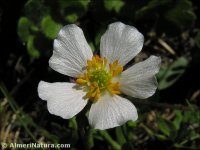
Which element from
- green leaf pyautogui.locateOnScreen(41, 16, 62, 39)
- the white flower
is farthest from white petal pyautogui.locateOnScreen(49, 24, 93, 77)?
green leaf pyautogui.locateOnScreen(41, 16, 62, 39)

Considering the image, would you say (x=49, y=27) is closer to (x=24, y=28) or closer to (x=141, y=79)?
(x=24, y=28)

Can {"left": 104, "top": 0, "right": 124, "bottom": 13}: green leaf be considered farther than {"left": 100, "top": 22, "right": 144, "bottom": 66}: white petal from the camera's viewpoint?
Yes

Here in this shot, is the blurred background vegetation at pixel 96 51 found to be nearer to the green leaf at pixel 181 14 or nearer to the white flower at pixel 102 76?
the green leaf at pixel 181 14

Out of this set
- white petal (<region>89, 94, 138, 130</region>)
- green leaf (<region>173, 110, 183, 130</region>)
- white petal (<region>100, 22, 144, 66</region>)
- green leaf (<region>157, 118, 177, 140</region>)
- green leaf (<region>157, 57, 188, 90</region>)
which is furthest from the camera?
green leaf (<region>157, 57, 188, 90</region>)

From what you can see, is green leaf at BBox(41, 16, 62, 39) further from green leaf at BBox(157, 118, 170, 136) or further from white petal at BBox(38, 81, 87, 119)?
green leaf at BBox(157, 118, 170, 136)

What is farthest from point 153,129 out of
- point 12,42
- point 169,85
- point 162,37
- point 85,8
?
point 12,42

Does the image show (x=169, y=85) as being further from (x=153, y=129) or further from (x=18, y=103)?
(x=18, y=103)
